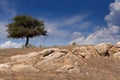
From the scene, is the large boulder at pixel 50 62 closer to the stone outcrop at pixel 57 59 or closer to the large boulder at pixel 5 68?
the stone outcrop at pixel 57 59

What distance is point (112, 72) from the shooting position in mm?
26891

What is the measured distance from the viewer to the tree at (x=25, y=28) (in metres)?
56.9

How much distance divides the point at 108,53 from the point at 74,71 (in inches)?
335

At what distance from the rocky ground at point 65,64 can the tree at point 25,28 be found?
24.7 metres

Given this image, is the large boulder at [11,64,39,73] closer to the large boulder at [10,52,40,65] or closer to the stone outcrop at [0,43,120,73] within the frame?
the stone outcrop at [0,43,120,73]

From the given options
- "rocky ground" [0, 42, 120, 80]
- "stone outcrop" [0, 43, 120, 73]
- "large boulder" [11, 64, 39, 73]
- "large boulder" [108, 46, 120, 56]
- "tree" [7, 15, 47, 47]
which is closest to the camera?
"rocky ground" [0, 42, 120, 80]

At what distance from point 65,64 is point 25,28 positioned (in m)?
32.0

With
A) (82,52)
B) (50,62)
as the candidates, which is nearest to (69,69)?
(50,62)

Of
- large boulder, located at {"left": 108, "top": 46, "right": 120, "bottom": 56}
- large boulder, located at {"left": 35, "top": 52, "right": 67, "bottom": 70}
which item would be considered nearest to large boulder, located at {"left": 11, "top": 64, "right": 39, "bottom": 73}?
large boulder, located at {"left": 35, "top": 52, "right": 67, "bottom": 70}

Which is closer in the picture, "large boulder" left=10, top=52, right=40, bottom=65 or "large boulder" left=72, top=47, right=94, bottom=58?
"large boulder" left=10, top=52, right=40, bottom=65

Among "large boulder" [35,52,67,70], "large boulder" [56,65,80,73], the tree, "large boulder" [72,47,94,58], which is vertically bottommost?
"large boulder" [56,65,80,73]

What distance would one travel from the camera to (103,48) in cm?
3253

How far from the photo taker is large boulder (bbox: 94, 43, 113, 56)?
3212 centimetres

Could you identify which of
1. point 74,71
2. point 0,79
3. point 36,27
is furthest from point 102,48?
point 36,27
